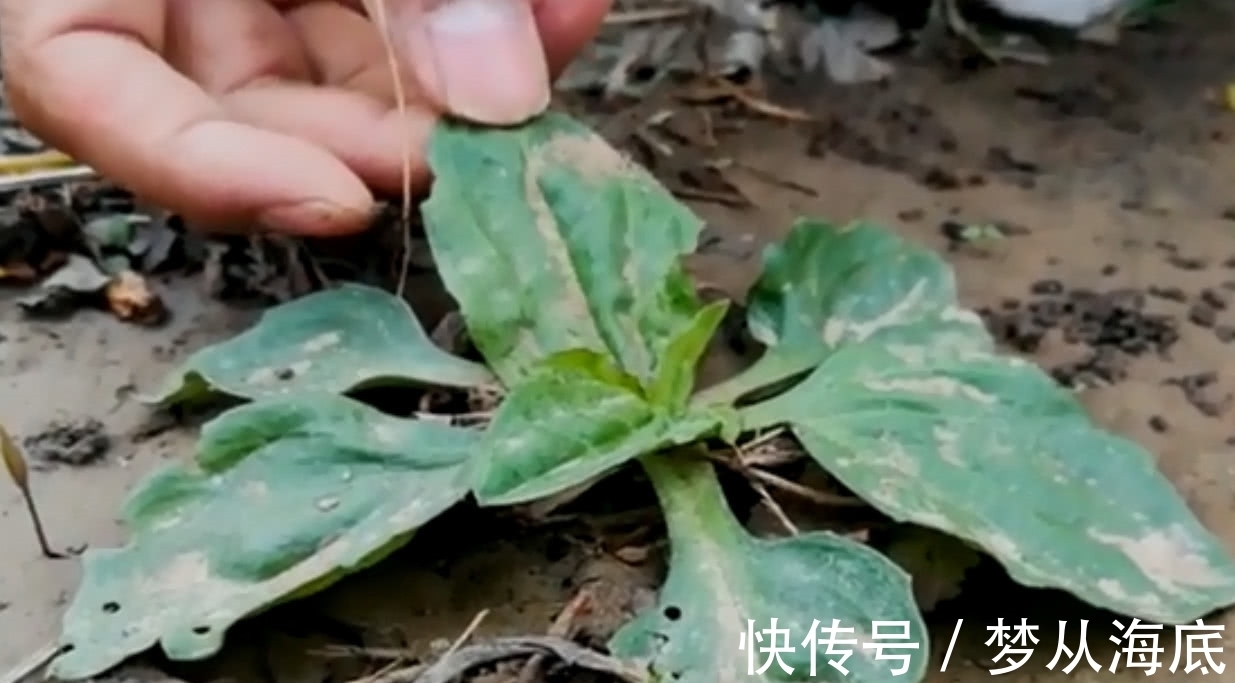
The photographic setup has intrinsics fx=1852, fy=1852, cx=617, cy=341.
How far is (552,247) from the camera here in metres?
0.86

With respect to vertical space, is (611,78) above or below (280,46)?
below

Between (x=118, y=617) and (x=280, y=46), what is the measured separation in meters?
0.40

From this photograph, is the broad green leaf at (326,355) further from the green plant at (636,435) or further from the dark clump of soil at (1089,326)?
the dark clump of soil at (1089,326)

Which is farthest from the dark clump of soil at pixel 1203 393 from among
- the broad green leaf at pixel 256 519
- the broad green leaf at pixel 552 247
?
the broad green leaf at pixel 256 519

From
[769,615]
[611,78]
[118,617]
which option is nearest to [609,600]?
[769,615]

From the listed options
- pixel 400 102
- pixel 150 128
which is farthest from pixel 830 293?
pixel 150 128

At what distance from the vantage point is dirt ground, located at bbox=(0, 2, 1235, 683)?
2.46ft

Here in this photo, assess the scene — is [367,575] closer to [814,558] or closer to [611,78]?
[814,558]

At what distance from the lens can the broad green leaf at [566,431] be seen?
72cm

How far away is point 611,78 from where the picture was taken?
4.08 ft

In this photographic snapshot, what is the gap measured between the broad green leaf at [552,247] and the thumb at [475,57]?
12mm

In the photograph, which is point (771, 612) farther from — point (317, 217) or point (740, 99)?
point (740, 99)

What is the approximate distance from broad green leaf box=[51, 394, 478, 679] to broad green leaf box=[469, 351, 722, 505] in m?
0.03

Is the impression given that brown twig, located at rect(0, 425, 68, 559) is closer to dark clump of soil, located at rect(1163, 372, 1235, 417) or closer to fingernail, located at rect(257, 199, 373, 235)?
fingernail, located at rect(257, 199, 373, 235)
